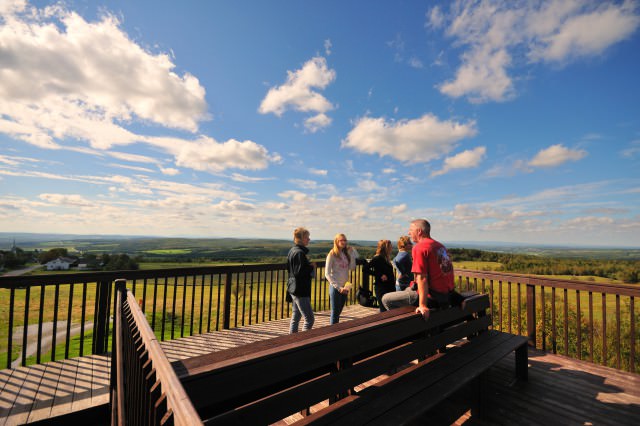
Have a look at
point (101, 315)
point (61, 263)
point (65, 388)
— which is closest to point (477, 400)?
point (65, 388)

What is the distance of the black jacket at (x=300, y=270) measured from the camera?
4.06 meters

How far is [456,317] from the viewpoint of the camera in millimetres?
3107

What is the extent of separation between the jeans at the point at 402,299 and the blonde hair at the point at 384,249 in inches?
54.0

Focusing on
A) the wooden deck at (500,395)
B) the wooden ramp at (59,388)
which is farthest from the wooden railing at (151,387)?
the wooden deck at (500,395)

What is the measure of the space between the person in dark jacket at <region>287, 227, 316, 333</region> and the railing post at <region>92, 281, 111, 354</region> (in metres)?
2.57

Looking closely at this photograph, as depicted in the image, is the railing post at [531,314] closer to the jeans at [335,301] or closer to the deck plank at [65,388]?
the jeans at [335,301]

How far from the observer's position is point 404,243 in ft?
14.8

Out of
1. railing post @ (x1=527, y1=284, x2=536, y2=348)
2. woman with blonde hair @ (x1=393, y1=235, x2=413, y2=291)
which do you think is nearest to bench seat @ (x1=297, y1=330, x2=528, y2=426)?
woman with blonde hair @ (x1=393, y1=235, x2=413, y2=291)

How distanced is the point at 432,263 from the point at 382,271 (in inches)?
67.9

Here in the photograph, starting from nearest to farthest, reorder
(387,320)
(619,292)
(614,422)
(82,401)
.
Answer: (387,320) → (614,422) → (82,401) → (619,292)

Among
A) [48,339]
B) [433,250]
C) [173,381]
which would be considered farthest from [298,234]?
[48,339]

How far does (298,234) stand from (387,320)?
207cm

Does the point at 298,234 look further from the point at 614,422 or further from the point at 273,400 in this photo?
the point at 614,422

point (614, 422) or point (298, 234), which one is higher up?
point (298, 234)
